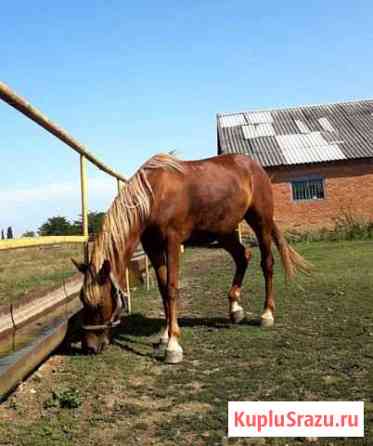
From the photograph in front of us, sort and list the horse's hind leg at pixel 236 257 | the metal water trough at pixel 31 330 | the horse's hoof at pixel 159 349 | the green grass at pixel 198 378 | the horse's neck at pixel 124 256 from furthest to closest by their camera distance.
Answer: the horse's hind leg at pixel 236 257, the horse's hoof at pixel 159 349, the horse's neck at pixel 124 256, the metal water trough at pixel 31 330, the green grass at pixel 198 378

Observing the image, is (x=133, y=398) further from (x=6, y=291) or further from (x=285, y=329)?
(x=285, y=329)

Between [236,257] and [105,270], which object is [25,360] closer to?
[105,270]

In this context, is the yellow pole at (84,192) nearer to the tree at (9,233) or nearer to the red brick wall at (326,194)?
the tree at (9,233)

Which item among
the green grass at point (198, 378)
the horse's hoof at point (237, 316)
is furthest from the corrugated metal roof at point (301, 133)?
the horse's hoof at point (237, 316)

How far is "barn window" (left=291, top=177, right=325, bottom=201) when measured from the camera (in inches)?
752

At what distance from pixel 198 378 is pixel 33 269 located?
136 centimetres

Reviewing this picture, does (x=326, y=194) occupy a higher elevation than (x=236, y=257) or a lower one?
higher

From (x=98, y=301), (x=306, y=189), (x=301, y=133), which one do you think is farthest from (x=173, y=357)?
(x=301, y=133)

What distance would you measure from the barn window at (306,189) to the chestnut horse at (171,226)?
14338 mm

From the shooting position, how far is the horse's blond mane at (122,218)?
3604 mm

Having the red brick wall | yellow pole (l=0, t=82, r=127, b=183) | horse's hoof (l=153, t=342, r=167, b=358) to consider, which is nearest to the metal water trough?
horse's hoof (l=153, t=342, r=167, b=358)

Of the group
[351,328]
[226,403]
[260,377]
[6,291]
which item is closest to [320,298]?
[351,328]

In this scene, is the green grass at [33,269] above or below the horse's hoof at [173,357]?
above

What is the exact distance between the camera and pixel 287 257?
206 inches
